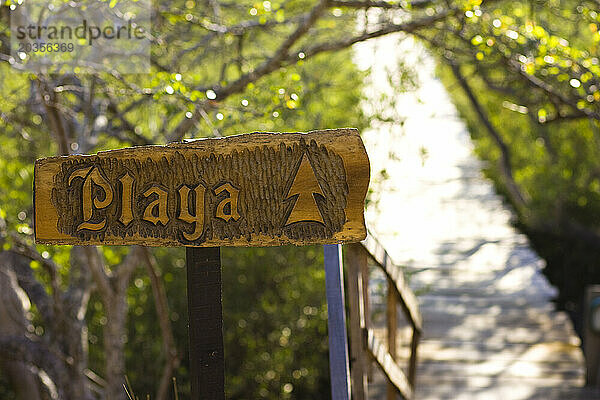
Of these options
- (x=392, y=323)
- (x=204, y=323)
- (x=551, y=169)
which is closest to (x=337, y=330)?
(x=204, y=323)

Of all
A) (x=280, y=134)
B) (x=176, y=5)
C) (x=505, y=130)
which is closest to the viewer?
(x=280, y=134)

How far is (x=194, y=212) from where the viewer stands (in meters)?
1.72

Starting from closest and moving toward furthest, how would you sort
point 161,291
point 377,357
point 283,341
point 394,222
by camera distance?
point 377,357 → point 161,291 → point 283,341 → point 394,222

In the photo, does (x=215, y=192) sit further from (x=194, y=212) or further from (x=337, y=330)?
(x=337, y=330)

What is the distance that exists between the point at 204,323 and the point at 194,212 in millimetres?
280

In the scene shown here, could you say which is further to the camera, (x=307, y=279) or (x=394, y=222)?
(x=394, y=222)

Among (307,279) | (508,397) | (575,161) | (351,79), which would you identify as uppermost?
(351,79)

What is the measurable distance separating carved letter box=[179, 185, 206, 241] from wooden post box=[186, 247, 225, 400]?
72 millimetres

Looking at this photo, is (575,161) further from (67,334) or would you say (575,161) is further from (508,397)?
(67,334)

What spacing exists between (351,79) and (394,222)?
217 cm

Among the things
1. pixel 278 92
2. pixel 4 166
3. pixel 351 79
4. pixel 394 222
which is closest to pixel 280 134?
pixel 278 92

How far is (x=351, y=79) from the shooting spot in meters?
5.82

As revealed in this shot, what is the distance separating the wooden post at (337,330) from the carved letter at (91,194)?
765 mm

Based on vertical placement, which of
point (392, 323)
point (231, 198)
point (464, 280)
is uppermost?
point (231, 198)
